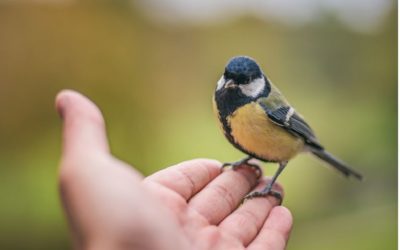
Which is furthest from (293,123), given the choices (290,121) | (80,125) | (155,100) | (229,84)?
(155,100)

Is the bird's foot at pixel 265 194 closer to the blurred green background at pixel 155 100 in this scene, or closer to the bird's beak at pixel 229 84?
the bird's beak at pixel 229 84

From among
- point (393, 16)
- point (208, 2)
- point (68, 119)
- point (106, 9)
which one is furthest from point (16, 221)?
point (393, 16)

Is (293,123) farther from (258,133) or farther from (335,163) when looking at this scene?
(335,163)

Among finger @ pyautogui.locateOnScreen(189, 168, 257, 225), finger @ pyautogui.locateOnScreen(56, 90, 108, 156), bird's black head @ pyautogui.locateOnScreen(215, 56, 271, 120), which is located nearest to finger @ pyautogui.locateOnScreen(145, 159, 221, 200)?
finger @ pyautogui.locateOnScreen(189, 168, 257, 225)

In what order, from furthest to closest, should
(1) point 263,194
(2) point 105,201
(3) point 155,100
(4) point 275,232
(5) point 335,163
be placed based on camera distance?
(3) point 155,100 → (5) point 335,163 → (1) point 263,194 → (4) point 275,232 → (2) point 105,201

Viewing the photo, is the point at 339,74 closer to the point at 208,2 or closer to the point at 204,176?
the point at 208,2

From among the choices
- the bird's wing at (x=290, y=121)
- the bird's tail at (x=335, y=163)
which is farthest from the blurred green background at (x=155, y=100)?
the bird's wing at (x=290, y=121)
